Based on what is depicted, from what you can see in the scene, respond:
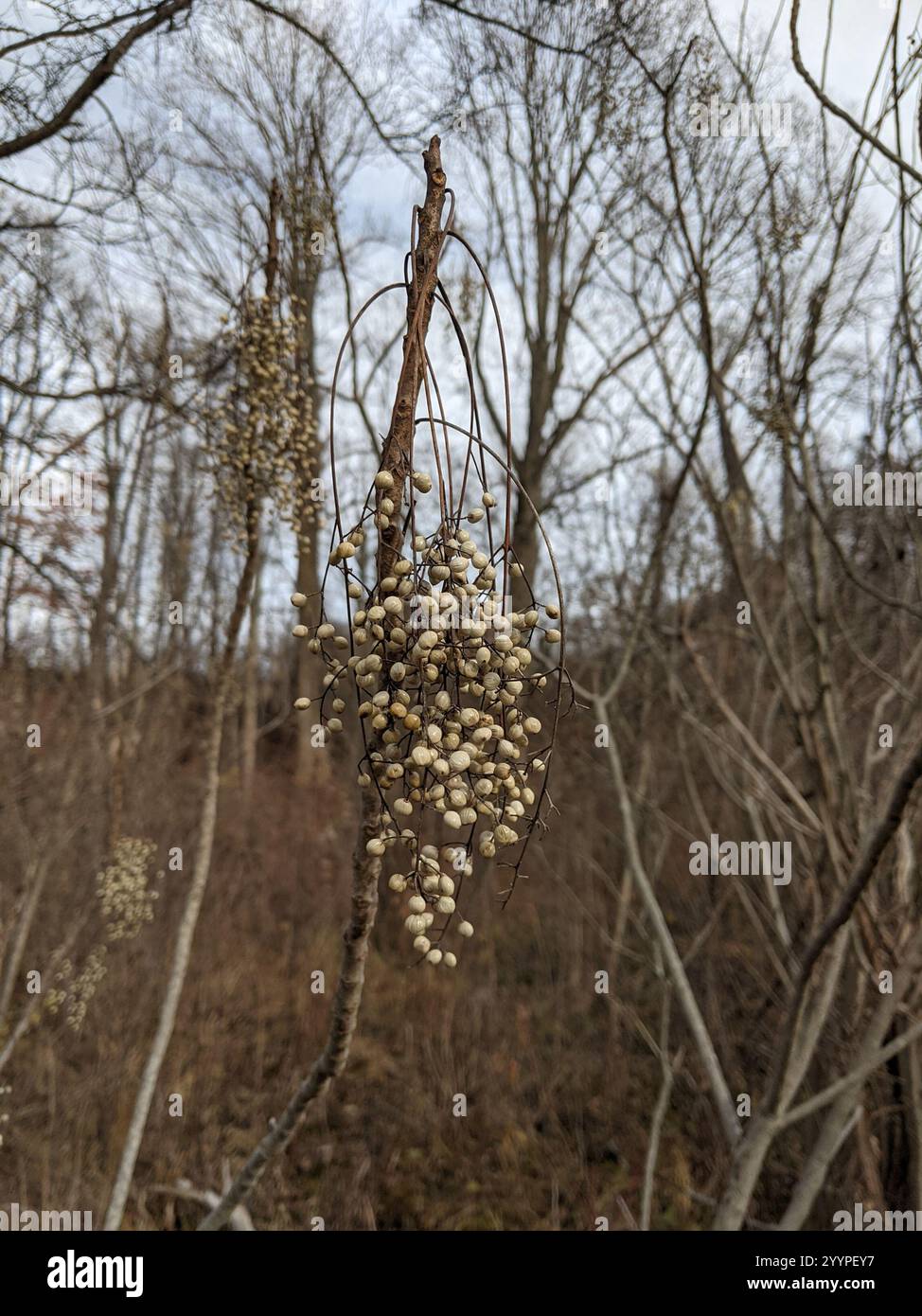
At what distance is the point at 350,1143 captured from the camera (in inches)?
→ 162

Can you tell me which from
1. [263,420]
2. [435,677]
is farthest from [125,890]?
[435,677]

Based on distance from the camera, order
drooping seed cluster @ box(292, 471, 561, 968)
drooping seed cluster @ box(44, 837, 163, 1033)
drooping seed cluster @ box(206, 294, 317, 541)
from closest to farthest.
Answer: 1. drooping seed cluster @ box(292, 471, 561, 968)
2. drooping seed cluster @ box(206, 294, 317, 541)
3. drooping seed cluster @ box(44, 837, 163, 1033)

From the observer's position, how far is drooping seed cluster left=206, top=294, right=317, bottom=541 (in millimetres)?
1826

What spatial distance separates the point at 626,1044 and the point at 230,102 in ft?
17.5

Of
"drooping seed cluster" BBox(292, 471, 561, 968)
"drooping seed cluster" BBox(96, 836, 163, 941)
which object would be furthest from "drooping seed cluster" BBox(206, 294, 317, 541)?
"drooping seed cluster" BBox(96, 836, 163, 941)

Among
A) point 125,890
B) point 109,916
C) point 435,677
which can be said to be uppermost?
point 435,677

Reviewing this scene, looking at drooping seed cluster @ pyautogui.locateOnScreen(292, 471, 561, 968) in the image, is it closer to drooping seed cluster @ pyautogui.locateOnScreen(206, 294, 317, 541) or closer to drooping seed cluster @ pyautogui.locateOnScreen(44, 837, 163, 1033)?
drooping seed cluster @ pyautogui.locateOnScreen(206, 294, 317, 541)

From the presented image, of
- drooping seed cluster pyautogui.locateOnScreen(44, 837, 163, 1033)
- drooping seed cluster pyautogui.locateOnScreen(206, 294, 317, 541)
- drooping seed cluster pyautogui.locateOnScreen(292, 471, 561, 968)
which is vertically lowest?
drooping seed cluster pyautogui.locateOnScreen(44, 837, 163, 1033)

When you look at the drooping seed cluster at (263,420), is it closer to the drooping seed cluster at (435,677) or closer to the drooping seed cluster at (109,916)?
the drooping seed cluster at (435,677)

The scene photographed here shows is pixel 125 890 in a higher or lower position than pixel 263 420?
lower

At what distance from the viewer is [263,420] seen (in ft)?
6.00

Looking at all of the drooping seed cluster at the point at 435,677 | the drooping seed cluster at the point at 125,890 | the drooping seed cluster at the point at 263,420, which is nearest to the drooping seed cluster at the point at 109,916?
the drooping seed cluster at the point at 125,890

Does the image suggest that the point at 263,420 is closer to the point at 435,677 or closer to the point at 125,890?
the point at 435,677
